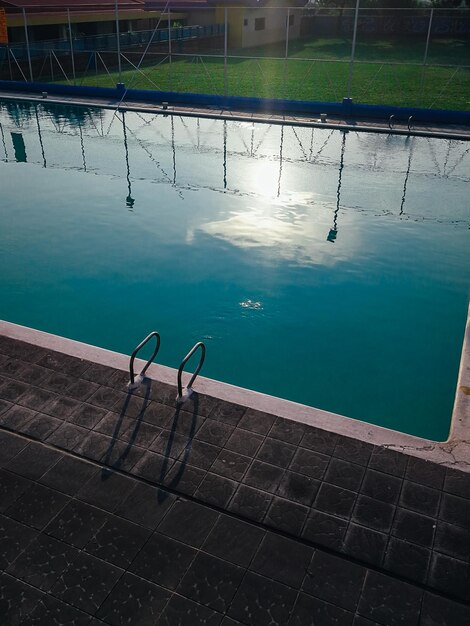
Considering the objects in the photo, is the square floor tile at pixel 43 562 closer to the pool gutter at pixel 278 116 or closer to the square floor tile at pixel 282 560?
the square floor tile at pixel 282 560

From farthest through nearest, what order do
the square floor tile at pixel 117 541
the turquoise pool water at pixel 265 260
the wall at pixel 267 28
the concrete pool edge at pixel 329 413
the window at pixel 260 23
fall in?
the window at pixel 260 23, the wall at pixel 267 28, the turquoise pool water at pixel 265 260, the concrete pool edge at pixel 329 413, the square floor tile at pixel 117 541

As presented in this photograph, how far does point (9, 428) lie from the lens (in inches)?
250

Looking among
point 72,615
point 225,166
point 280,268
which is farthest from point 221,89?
point 72,615

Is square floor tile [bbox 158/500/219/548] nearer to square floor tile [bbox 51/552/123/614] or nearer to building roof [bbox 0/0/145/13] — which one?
square floor tile [bbox 51/552/123/614]

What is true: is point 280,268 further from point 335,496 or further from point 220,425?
point 335,496

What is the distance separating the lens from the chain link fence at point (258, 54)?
91.2 ft

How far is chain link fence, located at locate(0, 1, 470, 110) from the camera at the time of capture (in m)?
27.8

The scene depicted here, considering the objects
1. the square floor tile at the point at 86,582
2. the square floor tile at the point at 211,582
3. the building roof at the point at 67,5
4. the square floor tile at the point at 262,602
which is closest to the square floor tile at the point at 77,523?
the square floor tile at the point at 86,582

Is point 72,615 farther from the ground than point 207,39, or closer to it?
closer to it

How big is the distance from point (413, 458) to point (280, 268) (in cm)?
615

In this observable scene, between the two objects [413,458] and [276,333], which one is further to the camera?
[276,333]

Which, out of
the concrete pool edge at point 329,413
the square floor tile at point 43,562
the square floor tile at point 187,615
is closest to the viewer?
the square floor tile at point 187,615

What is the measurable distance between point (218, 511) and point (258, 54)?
1817 inches

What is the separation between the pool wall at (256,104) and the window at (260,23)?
93.9 ft
